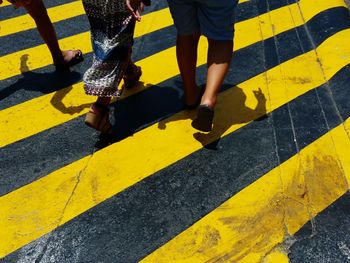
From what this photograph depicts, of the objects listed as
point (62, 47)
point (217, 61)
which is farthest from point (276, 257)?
point (62, 47)

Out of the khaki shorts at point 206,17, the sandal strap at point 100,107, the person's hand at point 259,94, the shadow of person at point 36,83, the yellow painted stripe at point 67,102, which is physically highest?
the khaki shorts at point 206,17

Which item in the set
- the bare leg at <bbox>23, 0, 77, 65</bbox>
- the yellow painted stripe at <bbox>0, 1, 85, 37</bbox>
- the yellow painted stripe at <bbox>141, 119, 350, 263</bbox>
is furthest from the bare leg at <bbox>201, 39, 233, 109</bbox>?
the yellow painted stripe at <bbox>0, 1, 85, 37</bbox>

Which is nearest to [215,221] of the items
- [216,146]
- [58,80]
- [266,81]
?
[216,146]

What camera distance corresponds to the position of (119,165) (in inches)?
104

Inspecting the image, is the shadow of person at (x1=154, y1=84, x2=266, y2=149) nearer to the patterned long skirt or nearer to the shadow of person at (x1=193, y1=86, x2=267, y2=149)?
the shadow of person at (x1=193, y1=86, x2=267, y2=149)

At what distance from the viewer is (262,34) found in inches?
154

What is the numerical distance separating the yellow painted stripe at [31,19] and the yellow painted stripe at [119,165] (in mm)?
1946

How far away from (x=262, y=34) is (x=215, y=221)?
7.15 feet

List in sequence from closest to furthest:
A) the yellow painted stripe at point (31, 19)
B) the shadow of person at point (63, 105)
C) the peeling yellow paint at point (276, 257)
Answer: the peeling yellow paint at point (276, 257) → the shadow of person at point (63, 105) → the yellow painted stripe at point (31, 19)

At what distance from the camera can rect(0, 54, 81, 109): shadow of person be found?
328 cm

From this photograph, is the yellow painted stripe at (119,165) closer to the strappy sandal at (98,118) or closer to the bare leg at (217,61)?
the strappy sandal at (98,118)

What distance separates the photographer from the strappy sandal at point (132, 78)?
3.21 meters

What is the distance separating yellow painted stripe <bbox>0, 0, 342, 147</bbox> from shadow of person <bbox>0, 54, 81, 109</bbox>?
73 millimetres

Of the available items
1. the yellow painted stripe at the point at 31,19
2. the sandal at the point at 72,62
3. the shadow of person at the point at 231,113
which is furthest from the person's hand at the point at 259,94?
the yellow painted stripe at the point at 31,19
